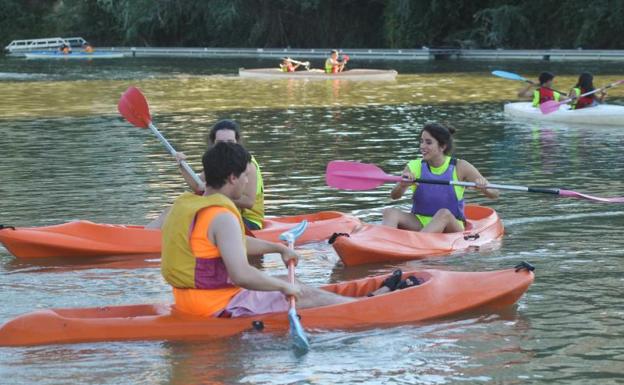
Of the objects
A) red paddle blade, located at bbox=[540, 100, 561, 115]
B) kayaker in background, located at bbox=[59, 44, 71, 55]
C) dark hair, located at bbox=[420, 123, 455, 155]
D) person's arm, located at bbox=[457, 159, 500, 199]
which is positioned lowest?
kayaker in background, located at bbox=[59, 44, 71, 55]

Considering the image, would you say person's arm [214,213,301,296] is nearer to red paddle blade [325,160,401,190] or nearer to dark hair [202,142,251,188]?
dark hair [202,142,251,188]

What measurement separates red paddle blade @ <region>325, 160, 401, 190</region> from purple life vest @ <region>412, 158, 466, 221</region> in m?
0.39

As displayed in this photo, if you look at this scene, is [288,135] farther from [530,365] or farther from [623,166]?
[530,365]

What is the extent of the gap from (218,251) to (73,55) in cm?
4225

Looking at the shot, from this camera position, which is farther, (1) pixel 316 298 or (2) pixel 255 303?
(1) pixel 316 298

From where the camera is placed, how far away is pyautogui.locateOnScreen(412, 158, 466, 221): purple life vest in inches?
356

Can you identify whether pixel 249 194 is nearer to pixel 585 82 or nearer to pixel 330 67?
pixel 585 82

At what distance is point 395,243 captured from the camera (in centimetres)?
884

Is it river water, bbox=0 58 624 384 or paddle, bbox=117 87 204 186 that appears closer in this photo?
river water, bbox=0 58 624 384

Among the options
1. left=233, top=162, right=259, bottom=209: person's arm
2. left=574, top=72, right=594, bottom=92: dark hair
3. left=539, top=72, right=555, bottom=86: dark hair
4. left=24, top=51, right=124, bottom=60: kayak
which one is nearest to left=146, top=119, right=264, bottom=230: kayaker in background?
left=233, top=162, right=259, bottom=209: person's arm

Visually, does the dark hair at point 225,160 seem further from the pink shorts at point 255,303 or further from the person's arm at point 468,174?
the person's arm at point 468,174

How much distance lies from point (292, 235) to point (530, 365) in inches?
62.5

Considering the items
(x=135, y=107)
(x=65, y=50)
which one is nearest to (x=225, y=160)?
(x=135, y=107)

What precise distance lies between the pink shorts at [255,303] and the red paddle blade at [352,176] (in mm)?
3041
